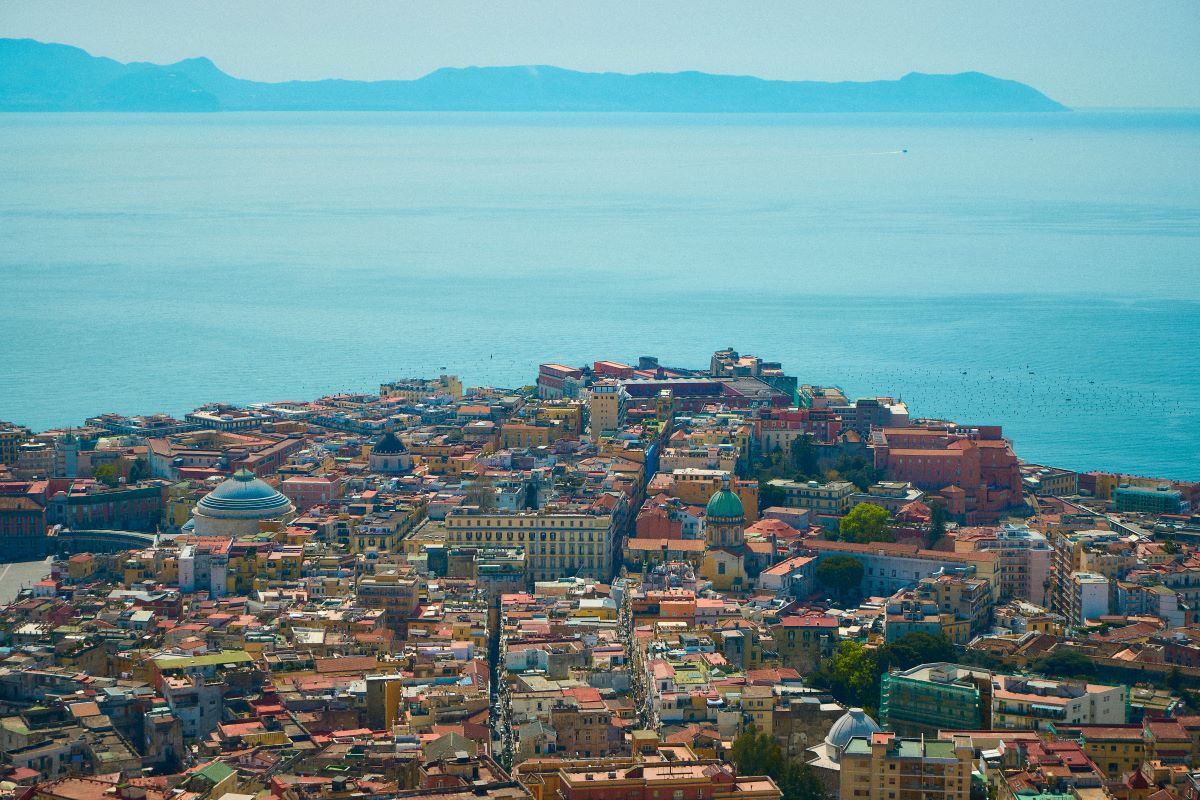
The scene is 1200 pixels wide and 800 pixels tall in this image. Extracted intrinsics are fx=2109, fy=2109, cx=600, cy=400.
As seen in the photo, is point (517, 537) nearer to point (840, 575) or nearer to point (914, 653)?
point (840, 575)

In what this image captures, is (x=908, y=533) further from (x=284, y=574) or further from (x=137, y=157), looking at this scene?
(x=137, y=157)

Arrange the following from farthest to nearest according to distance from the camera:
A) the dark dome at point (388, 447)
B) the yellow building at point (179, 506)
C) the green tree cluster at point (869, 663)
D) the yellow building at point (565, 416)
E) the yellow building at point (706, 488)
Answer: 1. the yellow building at point (565, 416)
2. the dark dome at point (388, 447)
3. the yellow building at point (179, 506)
4. the yellow building at point (706, 488)
5. the green tree cluster at point (869, 663)

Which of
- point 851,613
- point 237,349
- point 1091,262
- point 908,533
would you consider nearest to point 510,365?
point 237,349

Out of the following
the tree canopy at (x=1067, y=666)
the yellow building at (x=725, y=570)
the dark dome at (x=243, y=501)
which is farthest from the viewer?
the dark dome at (x=243, y=501)

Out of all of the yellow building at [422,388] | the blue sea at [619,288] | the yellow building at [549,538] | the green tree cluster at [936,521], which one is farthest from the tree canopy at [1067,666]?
the yellow building at [422,388]

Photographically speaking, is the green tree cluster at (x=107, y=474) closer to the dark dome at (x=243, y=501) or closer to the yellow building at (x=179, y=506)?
the yellow building at (x=179, y=506)

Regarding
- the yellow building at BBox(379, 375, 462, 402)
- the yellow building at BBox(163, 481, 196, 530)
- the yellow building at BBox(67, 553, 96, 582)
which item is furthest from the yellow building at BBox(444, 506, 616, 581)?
the yellow building at BBox(379, 375, 462, 402)

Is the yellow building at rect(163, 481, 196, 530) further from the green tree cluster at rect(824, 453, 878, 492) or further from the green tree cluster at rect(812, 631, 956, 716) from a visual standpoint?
the green tree cluster at rect(812, 631, 956, 716)
